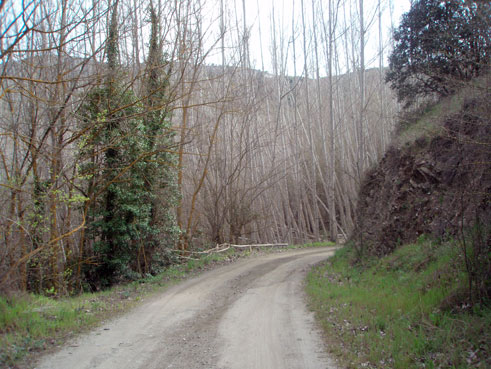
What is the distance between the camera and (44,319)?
7238 millimetres

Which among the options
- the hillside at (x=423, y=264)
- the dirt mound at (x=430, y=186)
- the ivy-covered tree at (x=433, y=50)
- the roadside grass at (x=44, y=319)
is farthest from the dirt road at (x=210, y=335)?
the ivy-covered tree at (x=433, y=50)

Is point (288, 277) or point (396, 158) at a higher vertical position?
point (396, 158)

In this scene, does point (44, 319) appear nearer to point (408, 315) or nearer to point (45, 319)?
point (45, 319)

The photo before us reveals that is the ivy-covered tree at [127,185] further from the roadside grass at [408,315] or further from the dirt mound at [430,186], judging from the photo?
the roadside grass at [408,315]

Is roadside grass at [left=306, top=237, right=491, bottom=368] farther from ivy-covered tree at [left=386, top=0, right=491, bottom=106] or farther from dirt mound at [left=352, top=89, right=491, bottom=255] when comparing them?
ivy-covered tree at [left=386, top=0, right=491, bottom=106]

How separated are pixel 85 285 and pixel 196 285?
4369 millimetres

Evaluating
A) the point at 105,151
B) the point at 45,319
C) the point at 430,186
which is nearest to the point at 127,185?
the point at 105,151

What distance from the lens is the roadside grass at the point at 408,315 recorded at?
479 cm

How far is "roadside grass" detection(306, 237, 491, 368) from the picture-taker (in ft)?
15.7

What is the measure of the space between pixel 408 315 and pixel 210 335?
10.0 ft

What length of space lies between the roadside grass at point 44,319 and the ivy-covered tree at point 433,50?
31.4 ft

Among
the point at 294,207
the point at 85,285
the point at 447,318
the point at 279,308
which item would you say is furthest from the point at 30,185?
the point at 294,207

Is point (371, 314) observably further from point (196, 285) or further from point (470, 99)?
point (196, 285)

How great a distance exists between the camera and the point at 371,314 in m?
6.67
